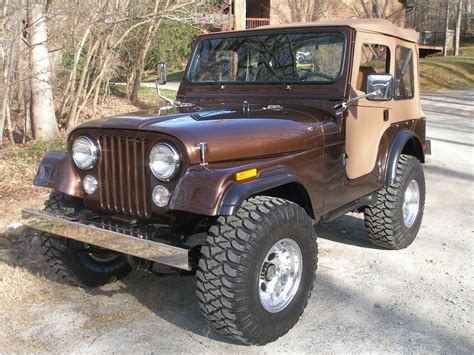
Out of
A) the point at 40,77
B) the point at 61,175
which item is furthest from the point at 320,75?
the point at 40,77

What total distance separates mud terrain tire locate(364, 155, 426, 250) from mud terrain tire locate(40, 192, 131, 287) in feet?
7.06

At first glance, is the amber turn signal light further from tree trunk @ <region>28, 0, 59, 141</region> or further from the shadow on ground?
tree trunk @ <region>28, 0, 59, 141</region>

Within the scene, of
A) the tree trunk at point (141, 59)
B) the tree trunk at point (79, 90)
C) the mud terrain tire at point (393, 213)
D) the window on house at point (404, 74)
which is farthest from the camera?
the tree trunk at point (141, 59)

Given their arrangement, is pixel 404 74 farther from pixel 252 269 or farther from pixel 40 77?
pixel 40 77

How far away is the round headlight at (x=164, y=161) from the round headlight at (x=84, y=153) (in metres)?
0.52

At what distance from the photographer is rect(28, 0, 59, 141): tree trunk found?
325 inches

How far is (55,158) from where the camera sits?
351 cm

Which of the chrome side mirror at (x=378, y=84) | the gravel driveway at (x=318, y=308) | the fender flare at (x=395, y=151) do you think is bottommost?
the gravel driveway at (x=318, y=308)

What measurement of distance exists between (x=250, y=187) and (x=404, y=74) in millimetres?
2691

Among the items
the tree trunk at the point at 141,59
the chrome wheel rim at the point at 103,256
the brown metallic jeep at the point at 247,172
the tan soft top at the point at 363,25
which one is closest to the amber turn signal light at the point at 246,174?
the brown metallic jeep at the point at 247,172

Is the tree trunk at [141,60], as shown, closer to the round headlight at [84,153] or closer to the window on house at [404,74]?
the window on house at [404,74]

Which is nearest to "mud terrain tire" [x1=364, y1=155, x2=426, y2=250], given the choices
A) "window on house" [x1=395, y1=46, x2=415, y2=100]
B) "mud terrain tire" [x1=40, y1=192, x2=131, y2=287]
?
"window on house" [x1=395, y1=46, x2=415, y2=100]

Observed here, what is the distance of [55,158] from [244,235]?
1.54m

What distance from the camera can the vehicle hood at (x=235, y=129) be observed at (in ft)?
9.58
